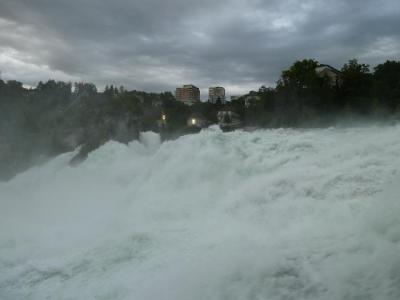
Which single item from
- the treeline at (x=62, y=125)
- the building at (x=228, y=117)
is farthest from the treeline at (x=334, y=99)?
the treeline at (x=62, y=125)

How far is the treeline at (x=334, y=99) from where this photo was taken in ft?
71.7

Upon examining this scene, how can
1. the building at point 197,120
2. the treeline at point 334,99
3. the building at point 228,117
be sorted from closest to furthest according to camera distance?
the treeline at point 334,99
the building at point 228,117
the building at point 197,120

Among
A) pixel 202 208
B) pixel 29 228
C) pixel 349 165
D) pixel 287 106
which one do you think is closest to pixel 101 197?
pixel 29 228

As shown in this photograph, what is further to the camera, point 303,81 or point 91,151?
point 303,81

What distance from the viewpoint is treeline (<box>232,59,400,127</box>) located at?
2186 cm

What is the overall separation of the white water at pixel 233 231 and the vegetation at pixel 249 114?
10825mm

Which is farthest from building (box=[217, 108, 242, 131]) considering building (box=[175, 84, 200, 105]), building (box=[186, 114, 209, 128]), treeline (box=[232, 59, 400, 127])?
building (box=[175, 84, 200, 105])

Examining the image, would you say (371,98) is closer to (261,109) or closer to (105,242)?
(261,109)

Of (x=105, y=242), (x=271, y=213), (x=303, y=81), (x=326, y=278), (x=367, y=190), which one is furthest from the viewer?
(x=303, y=81)

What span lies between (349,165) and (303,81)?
70.5 ft

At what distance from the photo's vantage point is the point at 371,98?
2302 cm

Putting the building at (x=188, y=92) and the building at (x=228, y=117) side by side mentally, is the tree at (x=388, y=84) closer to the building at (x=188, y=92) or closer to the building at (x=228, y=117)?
the building at (x=228, y=117)

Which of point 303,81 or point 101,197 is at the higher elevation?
point 303,81

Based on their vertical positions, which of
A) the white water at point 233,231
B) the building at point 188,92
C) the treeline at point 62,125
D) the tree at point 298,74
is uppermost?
the building at point 188,92
